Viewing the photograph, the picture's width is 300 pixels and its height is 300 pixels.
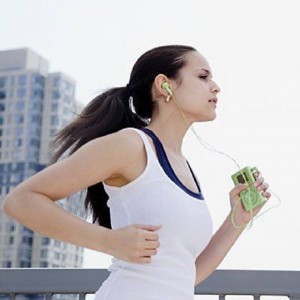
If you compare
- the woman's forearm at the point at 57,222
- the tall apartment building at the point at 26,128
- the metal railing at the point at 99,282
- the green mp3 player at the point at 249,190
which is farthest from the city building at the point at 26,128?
the woman's forearm at the point at 57,222

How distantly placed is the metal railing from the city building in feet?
114

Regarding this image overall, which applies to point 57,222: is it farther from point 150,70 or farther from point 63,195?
point 150,70

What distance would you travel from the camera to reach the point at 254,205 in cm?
149

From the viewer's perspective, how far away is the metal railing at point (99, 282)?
180cm

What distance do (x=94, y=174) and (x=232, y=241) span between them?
0.43 meters

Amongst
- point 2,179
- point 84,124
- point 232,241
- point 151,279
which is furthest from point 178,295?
point 2,179

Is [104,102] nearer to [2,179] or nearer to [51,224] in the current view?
[51,224]

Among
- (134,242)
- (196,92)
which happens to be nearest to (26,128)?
(196,92)

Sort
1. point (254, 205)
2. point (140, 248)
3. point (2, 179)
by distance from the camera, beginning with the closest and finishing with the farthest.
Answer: point (140, 248) < point (254, 205) < point (2, 179)

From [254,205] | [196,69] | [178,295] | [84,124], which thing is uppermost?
[196,69]

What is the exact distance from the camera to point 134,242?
47.2 inches

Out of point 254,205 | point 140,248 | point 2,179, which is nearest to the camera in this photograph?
point 140,248

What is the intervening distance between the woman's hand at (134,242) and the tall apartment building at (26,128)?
3545cm

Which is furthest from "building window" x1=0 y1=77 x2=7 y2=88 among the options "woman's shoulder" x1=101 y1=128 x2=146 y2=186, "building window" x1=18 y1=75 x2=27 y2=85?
"woman's shoulder" x1=101 y1=128 x2=146 y2=186
